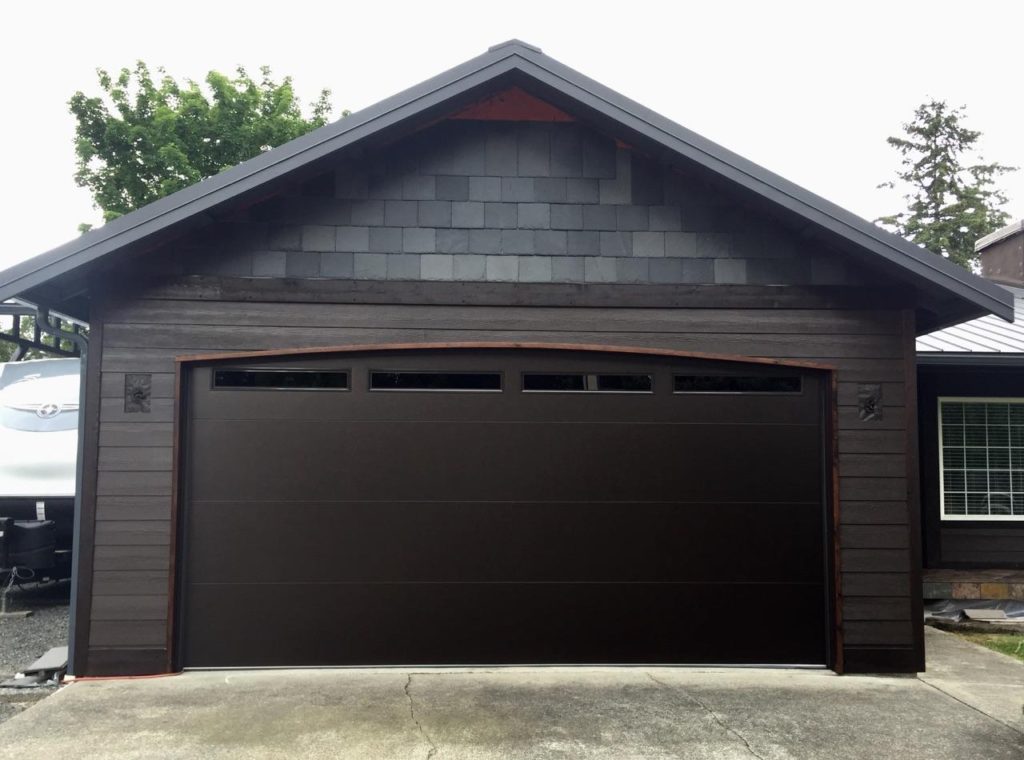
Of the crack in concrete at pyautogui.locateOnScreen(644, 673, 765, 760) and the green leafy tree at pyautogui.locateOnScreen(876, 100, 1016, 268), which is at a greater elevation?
the green leafy tree at pyautogui.locateOnScreen(876, 100, 1016, 268)

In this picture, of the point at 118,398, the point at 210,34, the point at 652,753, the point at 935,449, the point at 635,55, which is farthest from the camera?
the point at 210,34

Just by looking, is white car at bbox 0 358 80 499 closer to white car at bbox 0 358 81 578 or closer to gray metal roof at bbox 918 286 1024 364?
white car at bbox 0 358 81 578

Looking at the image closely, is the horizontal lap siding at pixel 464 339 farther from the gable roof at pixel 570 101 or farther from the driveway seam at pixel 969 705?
the gable roof at pixel 570 101

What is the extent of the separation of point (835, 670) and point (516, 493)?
9.11ft

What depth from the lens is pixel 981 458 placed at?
9312 mm

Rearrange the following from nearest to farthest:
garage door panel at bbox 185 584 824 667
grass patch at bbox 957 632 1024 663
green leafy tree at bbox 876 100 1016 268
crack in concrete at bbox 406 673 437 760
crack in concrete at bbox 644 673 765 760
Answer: crack in concrete at bbox 406 673 437 760 → crack in concrete at bbox 644 673 765 760 → garage door panel at bbox 185 584 824 667 → grass patch at bbox 957 632 1024 663 → green leafy tree at bbox 876 100 1016 268

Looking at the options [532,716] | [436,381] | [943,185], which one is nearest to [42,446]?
[436,381]

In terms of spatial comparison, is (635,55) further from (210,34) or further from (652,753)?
(652,753)

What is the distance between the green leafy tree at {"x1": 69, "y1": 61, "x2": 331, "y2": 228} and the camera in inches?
946

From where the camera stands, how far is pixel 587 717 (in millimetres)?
5215

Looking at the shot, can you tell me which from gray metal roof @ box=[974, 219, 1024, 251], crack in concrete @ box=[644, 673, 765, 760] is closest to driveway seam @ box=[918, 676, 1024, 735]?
crack in concrete @ box=[644, 673, 765, 760]

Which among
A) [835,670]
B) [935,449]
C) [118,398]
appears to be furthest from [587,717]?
[935,449]

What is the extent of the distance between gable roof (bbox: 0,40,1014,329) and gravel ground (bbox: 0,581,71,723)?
2.81 m

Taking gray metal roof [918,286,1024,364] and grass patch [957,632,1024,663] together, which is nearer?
grass patch [957,632,1024,663]
